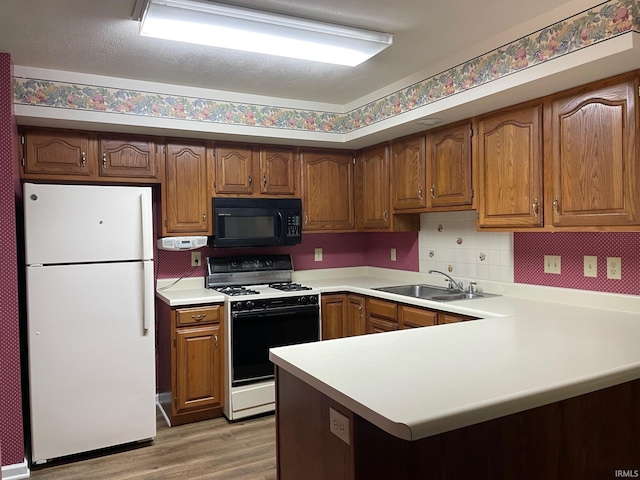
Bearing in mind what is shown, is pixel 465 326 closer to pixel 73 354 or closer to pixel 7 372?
pixel 73 354

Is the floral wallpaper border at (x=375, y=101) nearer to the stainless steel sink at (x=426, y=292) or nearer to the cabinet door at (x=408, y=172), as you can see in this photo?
the cabinet door at (x=408, y=172)

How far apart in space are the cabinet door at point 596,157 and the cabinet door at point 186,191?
2.41 metres

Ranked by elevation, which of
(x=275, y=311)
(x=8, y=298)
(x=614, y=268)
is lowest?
(x=275, y=311)

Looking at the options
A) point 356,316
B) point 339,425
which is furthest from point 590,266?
point 339,425

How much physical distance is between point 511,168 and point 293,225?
185 centimetres

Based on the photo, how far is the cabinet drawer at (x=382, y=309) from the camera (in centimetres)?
344

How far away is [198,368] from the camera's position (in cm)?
344

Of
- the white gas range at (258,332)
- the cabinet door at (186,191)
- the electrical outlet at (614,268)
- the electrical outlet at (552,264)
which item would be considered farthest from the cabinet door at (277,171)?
the electrical outlet at (614,268)

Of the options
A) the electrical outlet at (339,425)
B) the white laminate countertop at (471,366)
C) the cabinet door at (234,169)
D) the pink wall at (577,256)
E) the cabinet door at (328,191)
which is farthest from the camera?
the cabinet door at (328,191)

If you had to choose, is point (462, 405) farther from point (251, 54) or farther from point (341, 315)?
point (341, 315)

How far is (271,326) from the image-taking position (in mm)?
3613

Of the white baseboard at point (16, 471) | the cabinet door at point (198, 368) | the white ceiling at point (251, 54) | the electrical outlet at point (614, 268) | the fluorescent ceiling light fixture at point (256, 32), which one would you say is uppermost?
the white ceiling at point (251, 54)

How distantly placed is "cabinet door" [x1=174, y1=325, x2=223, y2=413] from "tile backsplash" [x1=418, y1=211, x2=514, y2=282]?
1.79m

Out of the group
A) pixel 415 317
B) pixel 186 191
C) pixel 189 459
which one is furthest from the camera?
pixel 186 191
